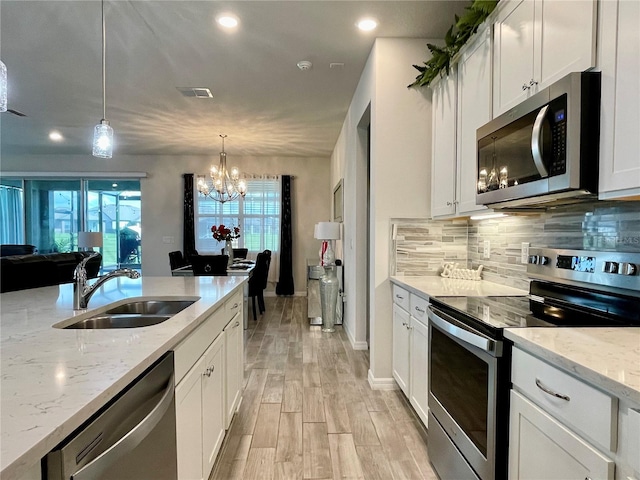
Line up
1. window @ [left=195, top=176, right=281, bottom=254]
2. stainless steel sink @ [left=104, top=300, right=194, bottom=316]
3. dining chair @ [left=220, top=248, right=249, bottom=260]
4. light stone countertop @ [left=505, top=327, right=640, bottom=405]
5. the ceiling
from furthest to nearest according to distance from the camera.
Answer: window @ [left=195, top=176, right=281, bottom=254]
dining chair @ [left=220, top=248, right=249, bottom=260]
the ceiling
stainless steel sink @ [left=104, top=300, right=194, bottom=316]
light stone countertop @ [left=505, top=327, right=640, bottom=405]

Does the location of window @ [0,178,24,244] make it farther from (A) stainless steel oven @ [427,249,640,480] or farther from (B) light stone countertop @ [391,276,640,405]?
(B) light stone countertop @ [391,276,640,405]

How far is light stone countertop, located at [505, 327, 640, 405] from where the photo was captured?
82 centimetres

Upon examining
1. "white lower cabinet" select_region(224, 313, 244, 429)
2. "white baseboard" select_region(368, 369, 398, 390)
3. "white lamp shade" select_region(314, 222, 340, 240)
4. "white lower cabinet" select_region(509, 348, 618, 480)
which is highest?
"white lamp shade" select_region(314, 222, 340, 240)

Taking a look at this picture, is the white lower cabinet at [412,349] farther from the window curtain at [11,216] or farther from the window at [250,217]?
the window curtain at [11,216]

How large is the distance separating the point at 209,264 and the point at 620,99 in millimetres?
3930

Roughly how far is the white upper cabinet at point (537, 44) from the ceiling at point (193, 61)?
0.87 metres

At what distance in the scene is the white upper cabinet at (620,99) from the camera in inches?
44.0

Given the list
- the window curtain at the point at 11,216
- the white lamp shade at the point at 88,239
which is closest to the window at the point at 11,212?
the window curtain at the point at 11,216

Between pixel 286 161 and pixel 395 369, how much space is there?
539 cm

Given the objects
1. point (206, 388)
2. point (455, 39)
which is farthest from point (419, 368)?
point (455, 39)

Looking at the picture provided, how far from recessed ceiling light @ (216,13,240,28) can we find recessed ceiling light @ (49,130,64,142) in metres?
4.47

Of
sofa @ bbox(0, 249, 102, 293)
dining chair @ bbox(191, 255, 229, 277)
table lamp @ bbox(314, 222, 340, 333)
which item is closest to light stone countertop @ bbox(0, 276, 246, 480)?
sofa @ bbox(0, 249, 102, 293)

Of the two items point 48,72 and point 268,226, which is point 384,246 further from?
point 268,226

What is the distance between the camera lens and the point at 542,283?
1.66 metres
